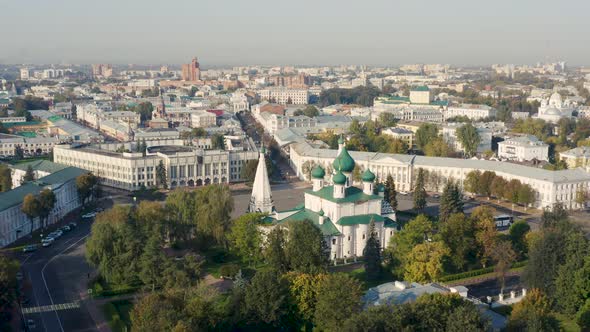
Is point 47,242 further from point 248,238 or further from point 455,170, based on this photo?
point 455,170

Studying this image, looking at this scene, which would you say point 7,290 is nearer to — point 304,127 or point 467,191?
point 467,191

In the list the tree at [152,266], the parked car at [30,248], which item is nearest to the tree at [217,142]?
the parked car at [30,248]

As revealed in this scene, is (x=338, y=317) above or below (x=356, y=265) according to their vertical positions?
above

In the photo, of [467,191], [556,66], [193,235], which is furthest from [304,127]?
[556,66]

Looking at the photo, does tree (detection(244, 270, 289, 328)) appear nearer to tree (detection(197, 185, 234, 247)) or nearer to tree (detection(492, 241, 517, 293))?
tree (detection(197, 185, 234, 247))

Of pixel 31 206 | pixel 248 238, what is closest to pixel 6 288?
pixel 248 238

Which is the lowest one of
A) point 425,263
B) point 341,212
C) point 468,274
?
point 468,274

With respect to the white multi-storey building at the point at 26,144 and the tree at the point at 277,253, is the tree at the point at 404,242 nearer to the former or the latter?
the tree at the point at 277,253
